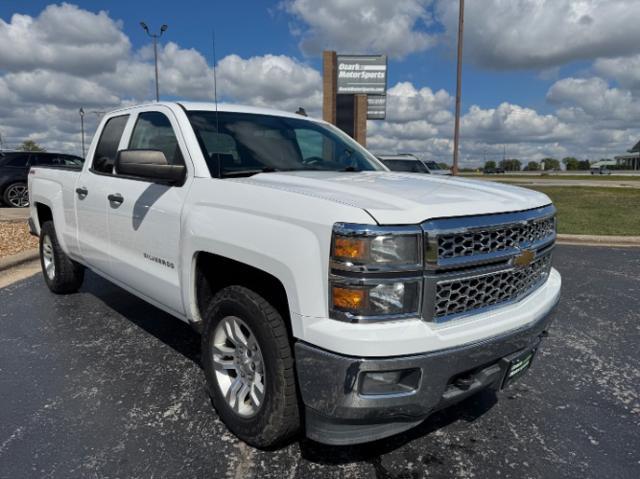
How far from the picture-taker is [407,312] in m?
2.03

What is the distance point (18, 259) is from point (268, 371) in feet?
20.4

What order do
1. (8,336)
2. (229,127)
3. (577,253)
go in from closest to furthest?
(229,127), (8,336), (577,253)

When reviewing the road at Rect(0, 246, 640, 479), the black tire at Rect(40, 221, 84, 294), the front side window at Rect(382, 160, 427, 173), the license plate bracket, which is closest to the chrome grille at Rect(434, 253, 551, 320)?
the license plate bracket

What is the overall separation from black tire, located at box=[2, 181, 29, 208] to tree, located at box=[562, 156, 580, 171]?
12505 cm

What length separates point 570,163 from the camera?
11869 centimetres

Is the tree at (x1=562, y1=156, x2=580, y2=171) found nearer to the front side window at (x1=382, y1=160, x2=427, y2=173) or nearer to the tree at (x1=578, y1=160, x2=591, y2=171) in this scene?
the tree at (x1=578, y1=160, x2=591, y2=171)

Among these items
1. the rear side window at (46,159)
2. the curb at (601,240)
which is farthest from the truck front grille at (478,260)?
the rear side window at (46,159)

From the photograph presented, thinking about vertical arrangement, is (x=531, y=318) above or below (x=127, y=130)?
below

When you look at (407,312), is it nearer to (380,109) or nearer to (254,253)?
(254,253)

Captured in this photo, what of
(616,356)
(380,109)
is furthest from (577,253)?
(380,109)

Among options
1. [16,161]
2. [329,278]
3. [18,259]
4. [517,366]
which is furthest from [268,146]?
[16,161]

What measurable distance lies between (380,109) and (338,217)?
3841cm

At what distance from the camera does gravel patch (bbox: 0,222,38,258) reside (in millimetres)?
7793

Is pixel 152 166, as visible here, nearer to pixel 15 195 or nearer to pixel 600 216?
pixel 600 216
